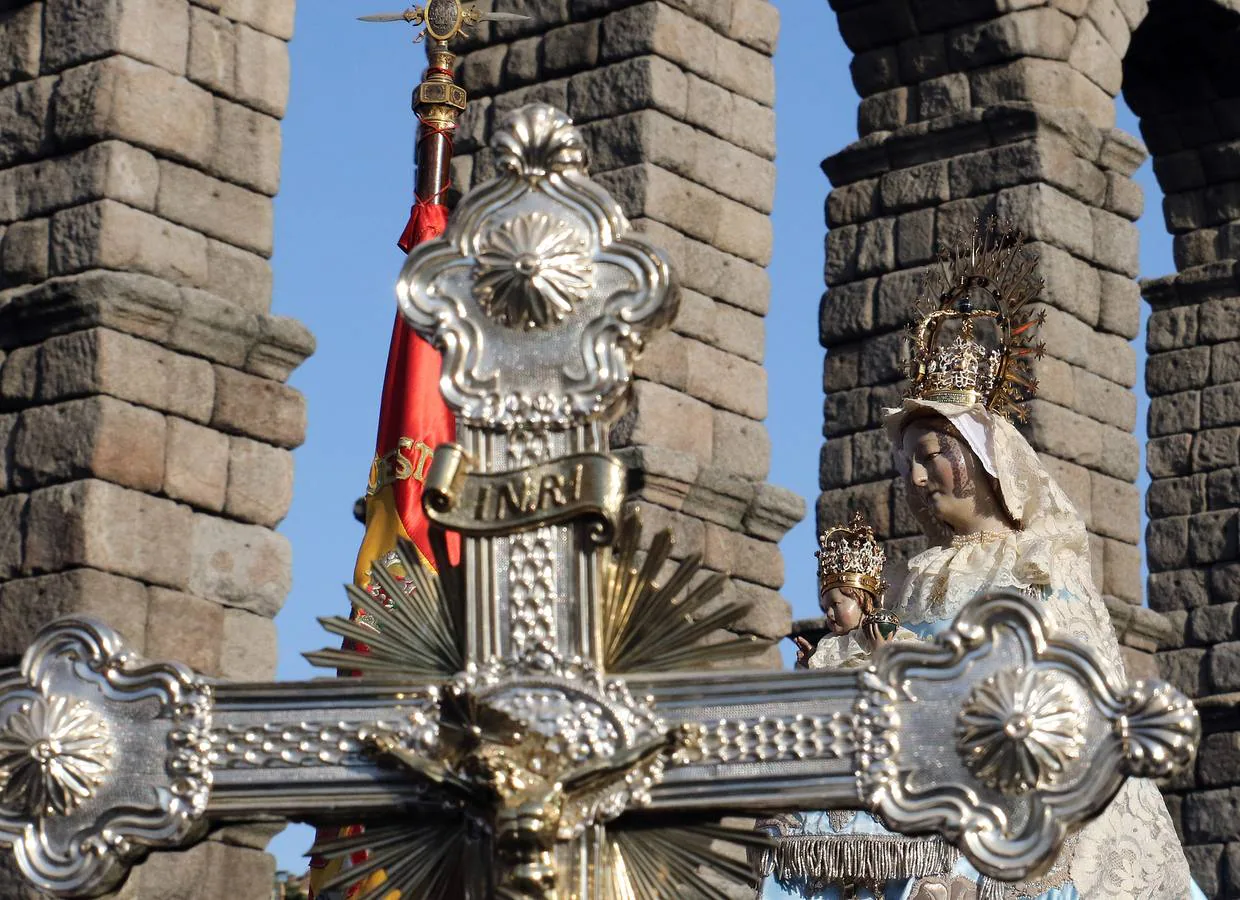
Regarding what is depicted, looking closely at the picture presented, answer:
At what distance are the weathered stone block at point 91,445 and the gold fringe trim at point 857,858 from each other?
3.20m

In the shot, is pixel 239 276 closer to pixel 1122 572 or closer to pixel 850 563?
pixel 850 563

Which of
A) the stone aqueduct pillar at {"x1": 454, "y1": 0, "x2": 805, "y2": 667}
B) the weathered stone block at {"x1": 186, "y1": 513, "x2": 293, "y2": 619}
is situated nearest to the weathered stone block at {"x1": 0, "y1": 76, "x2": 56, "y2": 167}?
the weathered stone block at {"x1": 186, "y1": 513, "x2": 293, "y2": 619}

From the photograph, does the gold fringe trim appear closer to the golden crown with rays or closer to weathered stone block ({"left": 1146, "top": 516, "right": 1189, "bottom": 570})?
the golden crown with rays

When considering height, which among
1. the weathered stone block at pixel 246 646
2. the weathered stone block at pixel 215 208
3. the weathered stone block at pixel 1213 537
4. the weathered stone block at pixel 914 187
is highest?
the weathered stone block at pixel 914 187

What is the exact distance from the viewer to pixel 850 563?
8.41 m

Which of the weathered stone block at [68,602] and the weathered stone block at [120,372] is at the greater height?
the weathered stone block at [120,372]

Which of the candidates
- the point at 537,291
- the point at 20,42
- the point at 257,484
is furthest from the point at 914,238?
the point at 537,291

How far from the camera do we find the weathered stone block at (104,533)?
30.5 feet

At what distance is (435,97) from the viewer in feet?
29.7

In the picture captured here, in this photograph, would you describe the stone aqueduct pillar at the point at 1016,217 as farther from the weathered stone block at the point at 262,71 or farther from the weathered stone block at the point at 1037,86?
the weathered stone block at the point at 262,71

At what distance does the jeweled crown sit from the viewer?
8.41 meters

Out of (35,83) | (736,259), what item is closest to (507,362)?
(35,83)

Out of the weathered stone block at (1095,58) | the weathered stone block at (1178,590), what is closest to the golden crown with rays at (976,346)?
the weathered stone block at (1095,58)

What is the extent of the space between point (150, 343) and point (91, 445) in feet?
1.55
